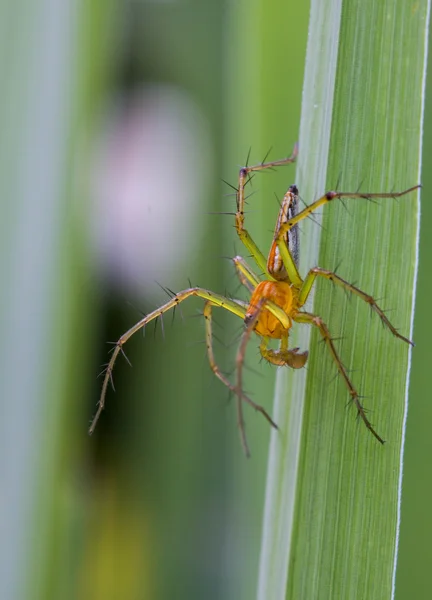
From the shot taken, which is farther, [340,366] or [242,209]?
[242,209]

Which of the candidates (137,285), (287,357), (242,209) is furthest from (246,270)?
(137,285)

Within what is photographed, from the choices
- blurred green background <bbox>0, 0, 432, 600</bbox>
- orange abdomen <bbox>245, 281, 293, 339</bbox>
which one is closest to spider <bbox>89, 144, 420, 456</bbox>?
orange abdomen <bbox>245, 281, 293, 339</bbox>

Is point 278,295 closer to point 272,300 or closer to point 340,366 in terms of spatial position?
point 272,300

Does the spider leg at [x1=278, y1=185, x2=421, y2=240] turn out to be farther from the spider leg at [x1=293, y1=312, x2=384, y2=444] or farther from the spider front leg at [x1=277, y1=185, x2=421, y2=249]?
the spider leg at [x1=293, y1=312, x2=384, y2=444]

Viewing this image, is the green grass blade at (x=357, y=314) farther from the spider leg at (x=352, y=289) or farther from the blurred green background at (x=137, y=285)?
the blurred green background at (x=137, y=285)

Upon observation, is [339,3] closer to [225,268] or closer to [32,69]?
[32,69]

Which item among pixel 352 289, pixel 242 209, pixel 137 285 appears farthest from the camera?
pixel 137 285
